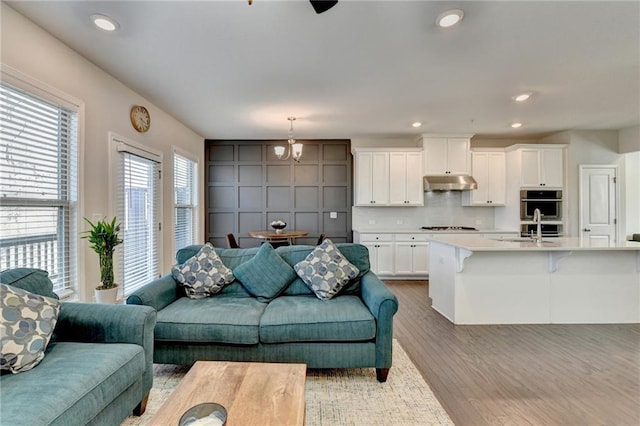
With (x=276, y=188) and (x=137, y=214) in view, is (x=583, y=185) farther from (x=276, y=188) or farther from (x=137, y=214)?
(x=137, y=214)

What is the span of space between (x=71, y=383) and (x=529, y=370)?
301 centimetres

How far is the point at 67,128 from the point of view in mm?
2688

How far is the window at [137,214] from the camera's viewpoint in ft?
11.1

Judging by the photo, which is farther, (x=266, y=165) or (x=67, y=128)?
(x=266, y=165)

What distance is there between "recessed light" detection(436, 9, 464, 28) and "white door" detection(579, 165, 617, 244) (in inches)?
193

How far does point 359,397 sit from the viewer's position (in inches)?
82.1

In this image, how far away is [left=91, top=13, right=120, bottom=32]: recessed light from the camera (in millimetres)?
2217

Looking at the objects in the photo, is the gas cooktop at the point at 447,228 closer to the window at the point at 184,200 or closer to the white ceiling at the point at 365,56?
the white ceiling at the point at 365,56

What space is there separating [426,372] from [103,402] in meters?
2.14

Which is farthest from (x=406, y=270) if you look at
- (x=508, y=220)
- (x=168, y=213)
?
(x=168, y=213)

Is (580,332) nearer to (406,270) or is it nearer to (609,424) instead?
(609,424)

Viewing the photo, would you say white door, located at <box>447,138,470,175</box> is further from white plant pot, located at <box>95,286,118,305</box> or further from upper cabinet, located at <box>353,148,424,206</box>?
white plant pot, located at <box>95,286,118,305</box>

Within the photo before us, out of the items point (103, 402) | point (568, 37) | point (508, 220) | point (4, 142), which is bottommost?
point (103, 402)

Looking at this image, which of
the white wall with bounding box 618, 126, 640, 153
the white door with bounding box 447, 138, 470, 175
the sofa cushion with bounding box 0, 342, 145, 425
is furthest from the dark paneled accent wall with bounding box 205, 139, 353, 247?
the white wall with bounding box 618, 126, 640, 153
